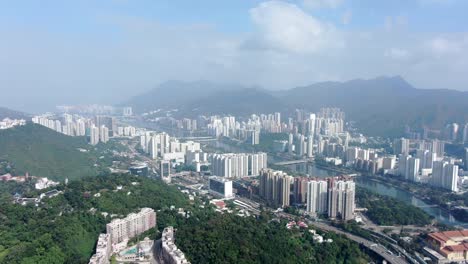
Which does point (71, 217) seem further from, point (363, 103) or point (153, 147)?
point (363, 103)

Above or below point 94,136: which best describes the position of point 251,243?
below

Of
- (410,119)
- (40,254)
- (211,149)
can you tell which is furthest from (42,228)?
(410,119)

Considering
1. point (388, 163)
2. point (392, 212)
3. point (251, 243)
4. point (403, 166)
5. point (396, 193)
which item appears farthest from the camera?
point (388, 163)

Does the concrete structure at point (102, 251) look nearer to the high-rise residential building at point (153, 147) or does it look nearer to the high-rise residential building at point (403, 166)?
the high-rise residential building at point (153, 147)

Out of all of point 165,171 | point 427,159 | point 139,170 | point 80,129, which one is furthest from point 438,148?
point 80,129

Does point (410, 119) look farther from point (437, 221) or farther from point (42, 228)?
point (42, 228)

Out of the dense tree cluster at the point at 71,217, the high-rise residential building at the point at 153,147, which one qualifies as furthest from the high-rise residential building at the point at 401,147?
the dense tree cluster at the point at 71,217

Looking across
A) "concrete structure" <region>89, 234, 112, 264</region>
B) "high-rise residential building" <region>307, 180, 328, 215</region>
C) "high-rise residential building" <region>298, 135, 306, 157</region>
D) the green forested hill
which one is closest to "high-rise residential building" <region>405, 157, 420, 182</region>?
"high-rise residential building" <region>307, 180, 328, 215</region>

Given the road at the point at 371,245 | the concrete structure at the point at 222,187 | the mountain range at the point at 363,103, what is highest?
the mountain range at the point at 363,103
